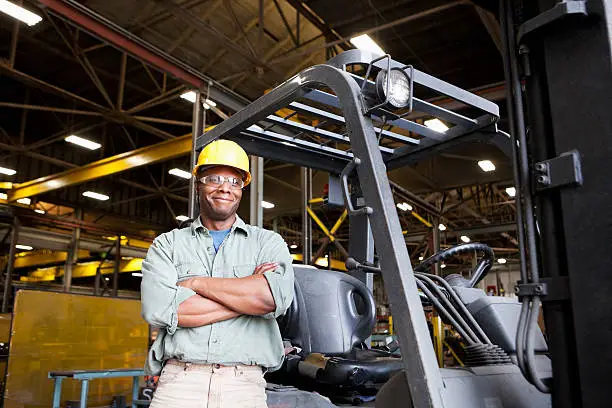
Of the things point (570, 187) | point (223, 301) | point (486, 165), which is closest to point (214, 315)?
point (223, 301)

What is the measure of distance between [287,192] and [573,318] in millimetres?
15141

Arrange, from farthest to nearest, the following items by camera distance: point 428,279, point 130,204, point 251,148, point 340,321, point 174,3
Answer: point 130,204
point 174,3
point 251,148
point 340,321
point 428,279

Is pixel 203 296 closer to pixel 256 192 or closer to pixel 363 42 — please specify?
pixel 256 192

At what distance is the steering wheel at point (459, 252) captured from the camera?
3.62 m

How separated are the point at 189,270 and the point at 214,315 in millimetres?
305

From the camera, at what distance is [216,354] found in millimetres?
2521

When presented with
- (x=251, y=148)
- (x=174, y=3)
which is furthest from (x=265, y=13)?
(x=251, y=148)

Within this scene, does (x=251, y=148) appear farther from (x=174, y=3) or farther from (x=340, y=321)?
(x=174, y=3)

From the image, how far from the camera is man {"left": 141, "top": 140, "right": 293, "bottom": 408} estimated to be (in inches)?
98.2

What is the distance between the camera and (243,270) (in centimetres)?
278

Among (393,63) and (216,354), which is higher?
(393,63)

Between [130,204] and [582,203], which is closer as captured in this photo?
[582,203]

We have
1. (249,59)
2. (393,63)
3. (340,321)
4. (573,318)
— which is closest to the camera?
(573,318)

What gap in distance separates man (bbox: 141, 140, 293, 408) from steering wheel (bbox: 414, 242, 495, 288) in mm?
1252
